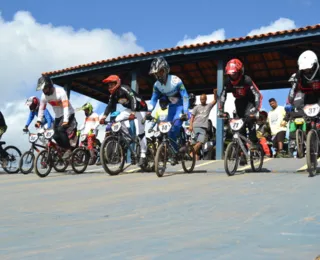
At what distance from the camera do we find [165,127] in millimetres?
7266

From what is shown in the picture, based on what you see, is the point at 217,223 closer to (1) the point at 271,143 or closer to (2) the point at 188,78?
(1) the point at 271,143

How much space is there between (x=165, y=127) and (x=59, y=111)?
9.85 ft

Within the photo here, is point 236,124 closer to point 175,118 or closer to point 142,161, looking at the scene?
point 175,118

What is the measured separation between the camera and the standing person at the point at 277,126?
444 inches

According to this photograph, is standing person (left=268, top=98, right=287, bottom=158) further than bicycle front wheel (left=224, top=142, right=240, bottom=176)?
Yes

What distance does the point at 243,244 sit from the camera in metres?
2.38

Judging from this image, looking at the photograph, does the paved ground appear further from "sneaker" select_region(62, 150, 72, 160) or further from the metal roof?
the metal roof

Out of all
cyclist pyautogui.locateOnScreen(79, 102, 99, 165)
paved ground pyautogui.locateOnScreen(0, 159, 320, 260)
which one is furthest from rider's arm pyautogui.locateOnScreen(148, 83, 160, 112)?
cyclist pyautogui.locateOnScreen(79, 102, 99, 165)

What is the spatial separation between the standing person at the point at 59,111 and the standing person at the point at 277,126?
564 centimetres

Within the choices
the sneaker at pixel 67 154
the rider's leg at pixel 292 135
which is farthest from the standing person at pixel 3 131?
the rider's leg at pixel 292 135

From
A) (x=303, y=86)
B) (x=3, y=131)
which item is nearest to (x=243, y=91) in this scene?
(x=303, y=86)

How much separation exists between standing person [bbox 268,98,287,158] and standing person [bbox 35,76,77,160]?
564cm

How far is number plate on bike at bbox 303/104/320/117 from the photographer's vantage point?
6265 millimetres

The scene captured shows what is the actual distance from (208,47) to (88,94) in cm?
800
